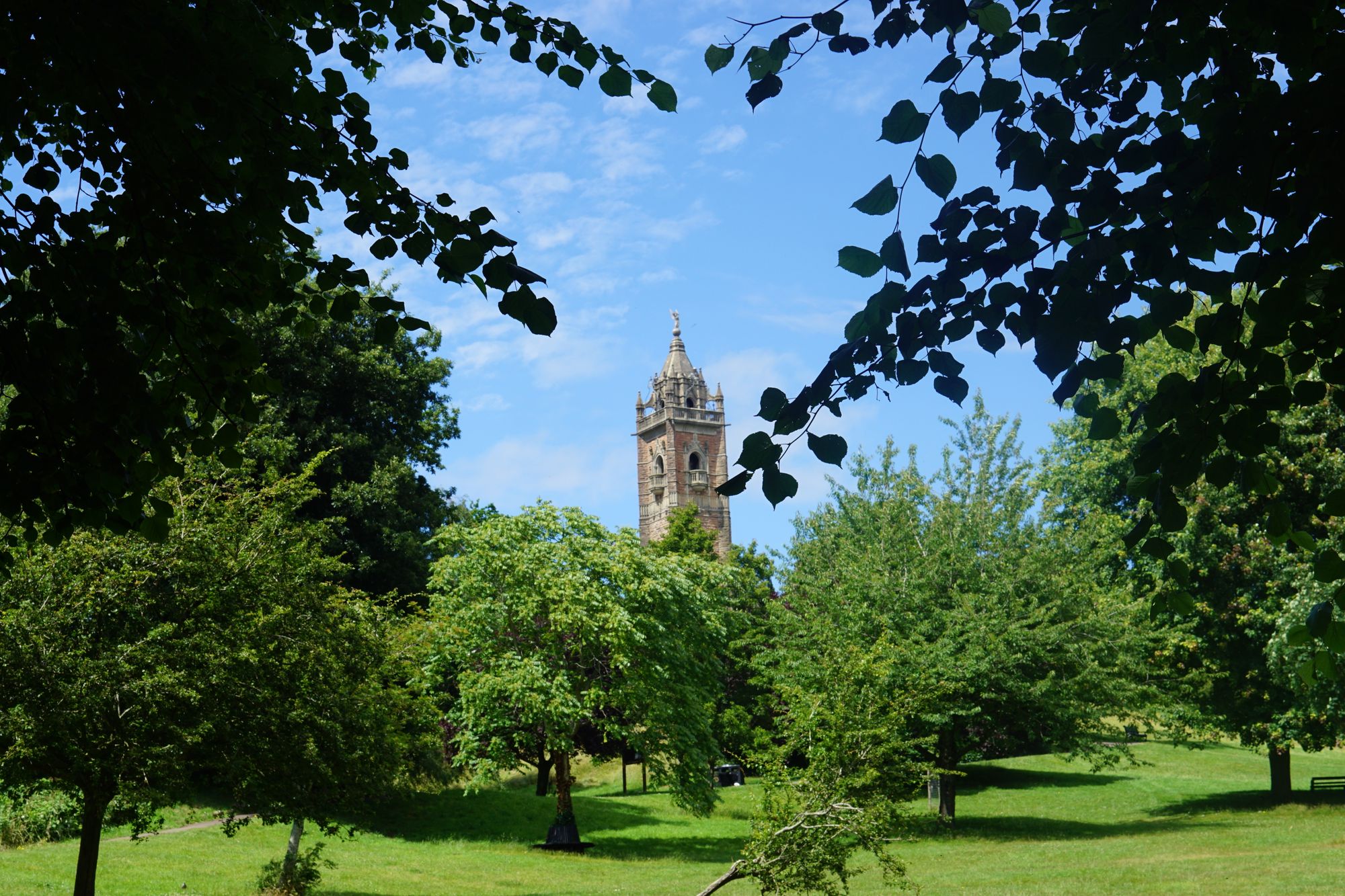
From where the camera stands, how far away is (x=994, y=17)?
477cm

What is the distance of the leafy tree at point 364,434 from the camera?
33.5 m

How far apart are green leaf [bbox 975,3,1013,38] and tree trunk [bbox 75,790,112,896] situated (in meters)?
14.3

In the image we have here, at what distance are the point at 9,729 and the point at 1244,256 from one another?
44.7 feet

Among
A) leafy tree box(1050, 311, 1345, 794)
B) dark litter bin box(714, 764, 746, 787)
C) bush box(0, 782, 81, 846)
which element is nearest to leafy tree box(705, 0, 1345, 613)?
bush box(0, 782, 81, 846)

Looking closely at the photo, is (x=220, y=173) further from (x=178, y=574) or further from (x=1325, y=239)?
(x=178, y=574)

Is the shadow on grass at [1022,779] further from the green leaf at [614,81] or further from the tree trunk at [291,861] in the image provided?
the green leaf at [614,81]

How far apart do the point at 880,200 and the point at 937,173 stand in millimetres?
231

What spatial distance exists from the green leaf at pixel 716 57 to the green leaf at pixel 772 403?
4.66 ft

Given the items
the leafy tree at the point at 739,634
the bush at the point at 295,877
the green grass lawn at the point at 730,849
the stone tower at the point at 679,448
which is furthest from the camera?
the stone tower at the point at 679,448

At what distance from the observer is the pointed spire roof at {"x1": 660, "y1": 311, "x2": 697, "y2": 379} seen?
10000cm

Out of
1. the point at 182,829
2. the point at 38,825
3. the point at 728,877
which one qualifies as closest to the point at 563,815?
the point at 182,829

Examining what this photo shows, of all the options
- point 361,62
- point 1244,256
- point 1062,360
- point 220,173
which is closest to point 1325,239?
point 1244,256

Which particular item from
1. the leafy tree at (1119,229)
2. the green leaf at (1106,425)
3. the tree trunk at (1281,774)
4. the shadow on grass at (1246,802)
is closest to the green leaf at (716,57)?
the leafy tree at (1119,229)

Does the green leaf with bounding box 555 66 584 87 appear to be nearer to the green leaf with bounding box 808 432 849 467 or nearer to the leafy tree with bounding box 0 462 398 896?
the green leaf with bounding box 808 432 849 467
